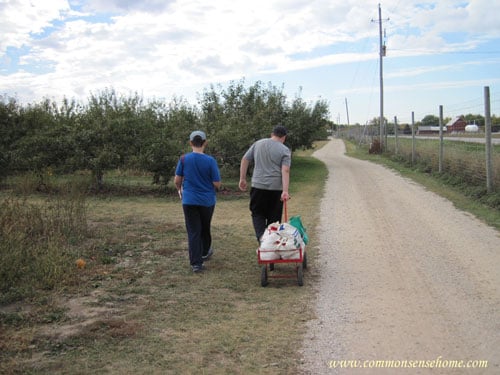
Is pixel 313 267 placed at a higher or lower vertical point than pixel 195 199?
lower

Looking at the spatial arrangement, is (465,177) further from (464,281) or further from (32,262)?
(32,262)

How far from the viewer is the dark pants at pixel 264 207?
6.93 m

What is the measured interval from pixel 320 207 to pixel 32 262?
753cm

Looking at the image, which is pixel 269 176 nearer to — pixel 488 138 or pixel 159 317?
pixel 159 317

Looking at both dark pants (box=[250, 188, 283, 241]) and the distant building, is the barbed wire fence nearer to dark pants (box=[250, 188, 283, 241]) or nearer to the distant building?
the distant building

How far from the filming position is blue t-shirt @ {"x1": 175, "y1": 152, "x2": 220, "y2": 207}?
6.74m

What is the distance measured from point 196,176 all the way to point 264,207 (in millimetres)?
1005

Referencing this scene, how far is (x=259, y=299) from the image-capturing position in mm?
5668

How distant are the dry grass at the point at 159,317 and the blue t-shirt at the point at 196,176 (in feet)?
3.10

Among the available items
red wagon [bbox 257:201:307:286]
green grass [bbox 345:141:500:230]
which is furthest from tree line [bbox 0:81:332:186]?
red wagon [bbox 257:201:307:286]

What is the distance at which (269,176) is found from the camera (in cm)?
682

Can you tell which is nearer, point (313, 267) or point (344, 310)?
point (344, 310)

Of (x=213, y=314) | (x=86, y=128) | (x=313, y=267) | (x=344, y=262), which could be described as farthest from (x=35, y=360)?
(x=86, y=128)

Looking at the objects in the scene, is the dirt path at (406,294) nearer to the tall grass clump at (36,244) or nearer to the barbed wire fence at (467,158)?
the barbed wire fence at (467,158)
